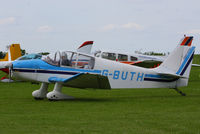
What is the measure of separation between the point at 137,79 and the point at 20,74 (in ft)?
13.7

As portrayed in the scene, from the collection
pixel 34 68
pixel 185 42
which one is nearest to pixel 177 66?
pixel 185 42

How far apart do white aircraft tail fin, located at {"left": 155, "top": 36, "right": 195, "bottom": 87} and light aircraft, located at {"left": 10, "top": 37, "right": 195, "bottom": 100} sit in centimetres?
4

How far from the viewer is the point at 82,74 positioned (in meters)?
11.8

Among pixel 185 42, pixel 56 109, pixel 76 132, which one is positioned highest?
pixel 185 42

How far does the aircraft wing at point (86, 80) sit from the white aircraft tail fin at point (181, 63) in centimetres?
256

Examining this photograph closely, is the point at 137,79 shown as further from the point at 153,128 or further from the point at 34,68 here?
the point at 153,128

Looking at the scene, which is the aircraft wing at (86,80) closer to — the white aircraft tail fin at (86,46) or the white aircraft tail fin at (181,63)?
the white aircraft tail fin at (181,63)

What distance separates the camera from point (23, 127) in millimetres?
6984

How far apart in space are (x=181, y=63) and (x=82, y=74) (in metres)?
4.17

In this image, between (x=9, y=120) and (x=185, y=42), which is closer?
(x=9, y=120)

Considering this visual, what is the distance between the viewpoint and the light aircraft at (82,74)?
1234 cm

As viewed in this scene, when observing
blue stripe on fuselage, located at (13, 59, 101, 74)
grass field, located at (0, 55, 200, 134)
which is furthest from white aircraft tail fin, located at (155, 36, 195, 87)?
blue stripe on fuselage, located at (13, 59, 101, 74)

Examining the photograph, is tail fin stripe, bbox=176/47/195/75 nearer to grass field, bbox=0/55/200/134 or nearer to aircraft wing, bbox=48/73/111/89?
aircraft wing, bbox=48/73/111/89

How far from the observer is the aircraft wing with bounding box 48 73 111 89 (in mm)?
11922
